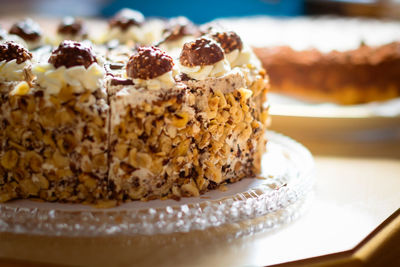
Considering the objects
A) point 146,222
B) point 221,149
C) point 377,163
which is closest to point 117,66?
point 221,149

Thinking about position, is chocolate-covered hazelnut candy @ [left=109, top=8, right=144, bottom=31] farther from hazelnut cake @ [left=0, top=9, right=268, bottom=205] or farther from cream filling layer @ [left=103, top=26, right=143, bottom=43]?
hazelnut cake @ [left=0, top=9, right=268, bottom=205]

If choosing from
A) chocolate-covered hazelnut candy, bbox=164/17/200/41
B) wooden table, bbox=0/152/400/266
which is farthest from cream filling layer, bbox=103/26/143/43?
wooden table, bbox=0/152/400/266

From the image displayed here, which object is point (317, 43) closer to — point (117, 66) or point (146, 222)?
point (117, 66)

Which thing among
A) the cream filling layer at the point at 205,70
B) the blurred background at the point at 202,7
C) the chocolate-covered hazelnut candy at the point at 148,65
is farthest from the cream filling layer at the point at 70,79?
the blurred background at the point at 202,7

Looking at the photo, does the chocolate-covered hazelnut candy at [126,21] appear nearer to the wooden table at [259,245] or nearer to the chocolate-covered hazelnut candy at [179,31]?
the chocolate-covered hazelnut candy at [179,31]

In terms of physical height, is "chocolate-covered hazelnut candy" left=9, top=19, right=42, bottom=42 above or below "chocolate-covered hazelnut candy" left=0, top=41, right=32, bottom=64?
above
